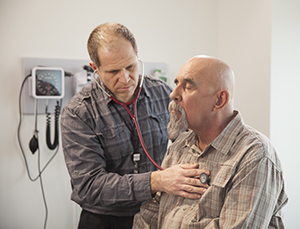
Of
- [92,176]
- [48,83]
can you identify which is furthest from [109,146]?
[48,83]

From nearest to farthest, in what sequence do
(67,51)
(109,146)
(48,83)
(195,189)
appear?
(195,189) → (109,146) → (48,83) → (67,51)

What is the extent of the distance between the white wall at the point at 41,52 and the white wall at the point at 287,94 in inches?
37.9

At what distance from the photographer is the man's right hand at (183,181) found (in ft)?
3.54

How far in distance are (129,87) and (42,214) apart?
1413mm

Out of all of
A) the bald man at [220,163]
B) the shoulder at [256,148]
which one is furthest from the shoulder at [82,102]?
the shoulder at [256,148]

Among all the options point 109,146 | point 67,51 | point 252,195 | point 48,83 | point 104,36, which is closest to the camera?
point 252,195

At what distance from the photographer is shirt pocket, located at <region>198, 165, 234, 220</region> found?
101 cm

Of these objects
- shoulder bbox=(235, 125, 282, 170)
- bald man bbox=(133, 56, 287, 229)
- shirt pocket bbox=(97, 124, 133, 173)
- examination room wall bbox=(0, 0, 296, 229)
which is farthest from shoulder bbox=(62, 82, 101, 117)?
examination room wall bbox=(0, 0, 296, 229)

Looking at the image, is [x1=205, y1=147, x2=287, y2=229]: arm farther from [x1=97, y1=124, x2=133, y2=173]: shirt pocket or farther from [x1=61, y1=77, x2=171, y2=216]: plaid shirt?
[x1=97, y1=124, x2=133, y2=173]: shirt pocket

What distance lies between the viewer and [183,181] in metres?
1.10

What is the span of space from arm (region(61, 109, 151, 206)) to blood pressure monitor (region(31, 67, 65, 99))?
2.50 ft

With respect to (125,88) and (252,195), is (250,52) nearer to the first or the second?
(125,88)

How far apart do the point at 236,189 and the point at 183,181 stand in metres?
0.20

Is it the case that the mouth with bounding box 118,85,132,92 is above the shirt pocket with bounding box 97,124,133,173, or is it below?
above
